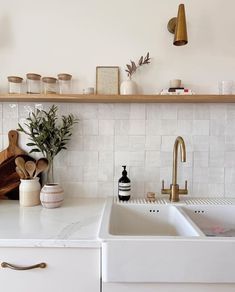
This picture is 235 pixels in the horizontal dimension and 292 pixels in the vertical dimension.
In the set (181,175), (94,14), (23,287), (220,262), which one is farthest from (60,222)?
(94,14)

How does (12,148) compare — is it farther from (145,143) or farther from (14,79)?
(145,143)

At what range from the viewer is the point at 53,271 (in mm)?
842

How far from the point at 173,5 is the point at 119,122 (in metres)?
0.74

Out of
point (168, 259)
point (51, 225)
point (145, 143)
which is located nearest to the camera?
point (168, 259)

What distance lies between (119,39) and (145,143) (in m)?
0.63

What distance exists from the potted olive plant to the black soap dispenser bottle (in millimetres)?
381

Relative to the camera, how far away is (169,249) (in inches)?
30.5

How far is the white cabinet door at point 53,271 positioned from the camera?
0.84 metres

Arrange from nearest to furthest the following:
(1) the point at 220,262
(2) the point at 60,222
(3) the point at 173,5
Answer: (1) the point at 220,262 < (2) the point at 60,222 < (3) the point at 173,5

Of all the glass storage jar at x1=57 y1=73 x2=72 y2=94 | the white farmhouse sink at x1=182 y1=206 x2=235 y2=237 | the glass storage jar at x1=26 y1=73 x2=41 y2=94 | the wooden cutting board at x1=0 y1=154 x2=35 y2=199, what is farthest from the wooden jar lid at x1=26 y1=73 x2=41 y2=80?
the white farmhouse sink at x1=182 y1=206 x2=235 y2=237

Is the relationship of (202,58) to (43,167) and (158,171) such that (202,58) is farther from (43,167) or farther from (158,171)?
(43,167)

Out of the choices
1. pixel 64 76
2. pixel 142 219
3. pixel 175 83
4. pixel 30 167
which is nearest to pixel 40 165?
pixel 30 167

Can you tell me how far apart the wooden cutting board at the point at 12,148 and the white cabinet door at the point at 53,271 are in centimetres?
65

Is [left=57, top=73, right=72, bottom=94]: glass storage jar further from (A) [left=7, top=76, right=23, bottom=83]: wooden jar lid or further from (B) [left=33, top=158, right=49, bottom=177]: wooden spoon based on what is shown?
(B) [left=33, top=158, right=49, bottom=177]: wooden spoon
